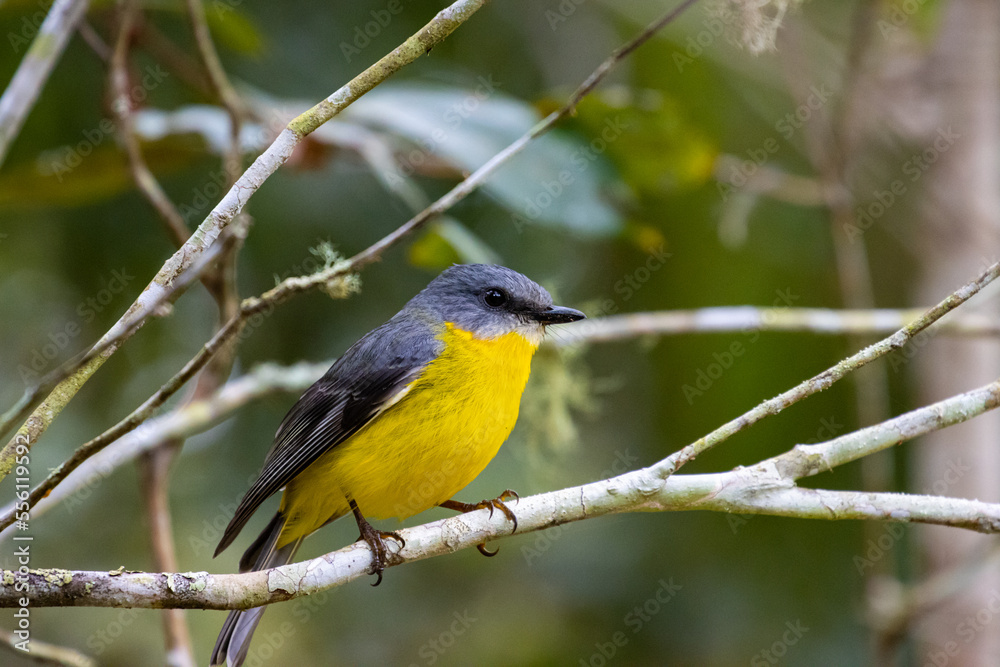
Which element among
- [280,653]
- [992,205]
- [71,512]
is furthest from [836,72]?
[71,512]

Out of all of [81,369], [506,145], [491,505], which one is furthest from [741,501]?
[506,145]

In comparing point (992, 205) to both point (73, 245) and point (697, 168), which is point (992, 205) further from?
point (73, 245)

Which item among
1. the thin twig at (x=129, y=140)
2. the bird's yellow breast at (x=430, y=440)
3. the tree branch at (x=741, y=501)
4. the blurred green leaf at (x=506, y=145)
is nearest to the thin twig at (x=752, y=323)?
the blurred green leaf at (x=506, y=145)

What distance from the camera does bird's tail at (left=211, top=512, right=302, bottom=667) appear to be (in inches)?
115

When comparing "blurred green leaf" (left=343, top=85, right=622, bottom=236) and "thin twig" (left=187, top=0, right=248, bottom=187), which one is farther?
"blurred green leaf" (left=343, top=85, right=622, bottom=236)

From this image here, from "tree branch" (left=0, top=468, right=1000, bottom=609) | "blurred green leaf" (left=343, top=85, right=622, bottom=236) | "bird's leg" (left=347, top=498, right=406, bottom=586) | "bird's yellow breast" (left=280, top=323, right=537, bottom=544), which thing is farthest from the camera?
"blurred green leaf" (left=343, top=85, right=622, bottom=236)

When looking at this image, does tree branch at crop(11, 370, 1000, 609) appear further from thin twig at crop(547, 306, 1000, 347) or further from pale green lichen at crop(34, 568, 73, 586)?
thin twig at crop(547, 306, 1000, 347)

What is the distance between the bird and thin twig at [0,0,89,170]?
49.3 inches

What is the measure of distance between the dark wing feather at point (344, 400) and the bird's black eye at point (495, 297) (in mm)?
256

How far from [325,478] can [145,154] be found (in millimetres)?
1979

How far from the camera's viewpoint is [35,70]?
A: 7.77 ft

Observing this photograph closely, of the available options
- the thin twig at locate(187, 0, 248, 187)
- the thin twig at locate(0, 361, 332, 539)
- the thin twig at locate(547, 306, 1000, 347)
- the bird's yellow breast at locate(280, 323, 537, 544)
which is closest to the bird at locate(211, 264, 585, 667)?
the bird's yellow breast at locate(280, 323, 537, 544)

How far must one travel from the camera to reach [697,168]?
13.2ft

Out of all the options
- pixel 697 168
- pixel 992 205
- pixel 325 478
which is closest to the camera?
pixel 325 478
